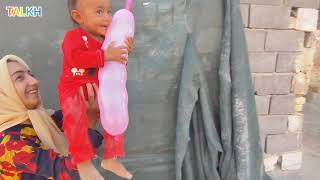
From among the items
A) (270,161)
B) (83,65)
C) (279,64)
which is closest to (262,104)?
(279,64)

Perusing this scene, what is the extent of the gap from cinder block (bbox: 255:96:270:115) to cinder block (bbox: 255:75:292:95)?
0.03m

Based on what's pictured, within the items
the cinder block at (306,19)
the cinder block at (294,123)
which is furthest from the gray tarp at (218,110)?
the cinder block at (306,19)

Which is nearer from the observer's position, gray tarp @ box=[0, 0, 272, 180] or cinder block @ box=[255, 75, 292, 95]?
gray tarp @ box=[0, 0, 272, 180]

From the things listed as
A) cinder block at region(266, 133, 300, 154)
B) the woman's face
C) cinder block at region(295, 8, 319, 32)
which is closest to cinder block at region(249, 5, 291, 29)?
cinder block at region(295, 8, 319, 32)

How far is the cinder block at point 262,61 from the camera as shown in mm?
2764

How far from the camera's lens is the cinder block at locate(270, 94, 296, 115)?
2879 millimetres

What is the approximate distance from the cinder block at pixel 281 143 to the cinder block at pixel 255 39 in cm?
65

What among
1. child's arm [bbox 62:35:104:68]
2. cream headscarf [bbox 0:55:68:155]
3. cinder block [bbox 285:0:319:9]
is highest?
cinder block [bbox 285:0:319:9]

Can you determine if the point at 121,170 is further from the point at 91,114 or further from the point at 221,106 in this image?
the point at 221,106

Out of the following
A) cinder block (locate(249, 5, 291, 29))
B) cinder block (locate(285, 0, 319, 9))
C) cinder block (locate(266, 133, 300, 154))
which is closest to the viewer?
cinder block (locate(249, 5, 291, 29))

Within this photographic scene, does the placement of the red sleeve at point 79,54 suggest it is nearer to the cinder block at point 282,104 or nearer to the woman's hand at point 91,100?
the woman's hand at point 91,100

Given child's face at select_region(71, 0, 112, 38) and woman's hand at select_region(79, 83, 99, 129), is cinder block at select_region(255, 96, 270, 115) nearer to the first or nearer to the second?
woman's hand at select_region(79, 83, 99, 129)

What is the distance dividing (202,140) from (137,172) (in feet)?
1.44

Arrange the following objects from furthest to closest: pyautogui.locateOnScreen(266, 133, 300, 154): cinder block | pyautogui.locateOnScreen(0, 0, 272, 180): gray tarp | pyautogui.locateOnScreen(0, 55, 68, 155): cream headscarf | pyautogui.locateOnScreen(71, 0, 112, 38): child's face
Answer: pyautogui.locateOnScreen(266, 133, 300, 154): cinder block
pyautogui.locateOnScreen(0, 0, 272, 180): gray tarp
pyautogui.locateOnScreen(0, 55, 68, 155): cream headscarf
pyautogui.locateOnScreen(71, 0, 112, 38): child's face
